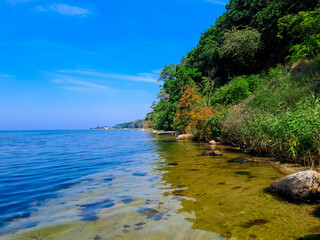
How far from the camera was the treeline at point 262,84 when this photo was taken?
914 cm

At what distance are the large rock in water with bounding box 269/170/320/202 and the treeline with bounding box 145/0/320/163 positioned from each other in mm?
2081

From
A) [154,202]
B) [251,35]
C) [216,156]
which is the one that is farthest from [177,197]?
[251,35]

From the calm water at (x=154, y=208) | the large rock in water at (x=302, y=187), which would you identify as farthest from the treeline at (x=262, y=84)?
the calm water at (x=154, y=208)

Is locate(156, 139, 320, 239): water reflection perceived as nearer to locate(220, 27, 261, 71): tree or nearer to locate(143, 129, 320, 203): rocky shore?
locate(143, 129, 320, 203): rocky shore

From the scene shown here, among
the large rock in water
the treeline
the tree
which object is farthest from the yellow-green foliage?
the tree

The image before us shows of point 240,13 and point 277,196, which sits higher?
point 240,13

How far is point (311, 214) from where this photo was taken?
4.17 m

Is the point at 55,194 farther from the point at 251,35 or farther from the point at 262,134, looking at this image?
the point at 251,35

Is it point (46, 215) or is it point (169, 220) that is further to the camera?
point (46, 215)

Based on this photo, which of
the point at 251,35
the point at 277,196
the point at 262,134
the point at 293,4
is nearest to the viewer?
the point at 277,196

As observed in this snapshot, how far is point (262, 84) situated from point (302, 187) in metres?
18.9

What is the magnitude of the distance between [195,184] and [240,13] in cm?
3865

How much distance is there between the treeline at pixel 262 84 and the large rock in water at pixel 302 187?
2081 millimetres

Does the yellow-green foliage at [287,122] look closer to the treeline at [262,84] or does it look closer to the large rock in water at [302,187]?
the treeline at [262,84]
